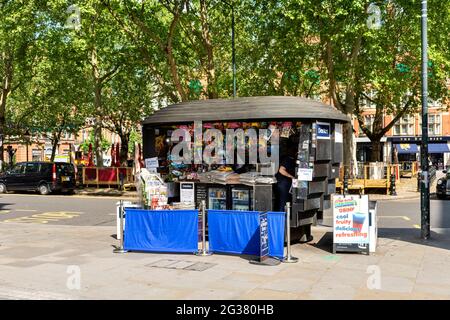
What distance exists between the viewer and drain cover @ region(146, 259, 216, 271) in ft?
27.2

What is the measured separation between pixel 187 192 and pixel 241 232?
2.13m

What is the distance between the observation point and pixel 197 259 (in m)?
9.07

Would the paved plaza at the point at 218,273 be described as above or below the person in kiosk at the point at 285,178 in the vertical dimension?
below

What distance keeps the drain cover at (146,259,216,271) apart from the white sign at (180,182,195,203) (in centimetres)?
224

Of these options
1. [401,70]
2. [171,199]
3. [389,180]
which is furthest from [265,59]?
[171,199]

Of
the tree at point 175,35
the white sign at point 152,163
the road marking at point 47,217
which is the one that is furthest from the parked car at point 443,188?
the road marking at point 47,217

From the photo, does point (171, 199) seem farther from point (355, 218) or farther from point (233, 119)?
point (355, 218)

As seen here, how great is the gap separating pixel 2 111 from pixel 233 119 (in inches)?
1160

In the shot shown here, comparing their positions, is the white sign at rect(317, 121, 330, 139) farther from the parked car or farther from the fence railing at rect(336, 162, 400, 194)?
the fence railing at rect(336, 162, 400, 194)

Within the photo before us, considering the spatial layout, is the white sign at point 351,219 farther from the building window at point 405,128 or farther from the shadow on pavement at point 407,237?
the building window at point 405,128

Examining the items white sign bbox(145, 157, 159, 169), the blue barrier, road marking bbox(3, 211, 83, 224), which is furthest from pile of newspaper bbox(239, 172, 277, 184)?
road marking bbox(3, 211, 83, 224)

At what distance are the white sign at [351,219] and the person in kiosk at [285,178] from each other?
1087 mm

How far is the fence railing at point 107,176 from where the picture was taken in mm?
27922
